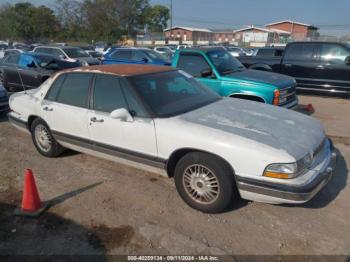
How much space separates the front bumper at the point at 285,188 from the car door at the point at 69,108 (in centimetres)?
237

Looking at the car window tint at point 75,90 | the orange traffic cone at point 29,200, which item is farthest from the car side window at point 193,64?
the orange traffic cone at point 29,200

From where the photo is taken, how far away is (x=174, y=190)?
4168mm

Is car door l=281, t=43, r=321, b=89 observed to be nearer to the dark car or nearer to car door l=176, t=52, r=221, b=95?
car door l=176, t=52, r=221, b=95

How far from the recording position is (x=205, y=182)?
11.5 feet

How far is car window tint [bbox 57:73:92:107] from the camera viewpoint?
4.46 metres

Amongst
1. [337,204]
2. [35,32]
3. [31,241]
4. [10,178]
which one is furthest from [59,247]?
[35,32]

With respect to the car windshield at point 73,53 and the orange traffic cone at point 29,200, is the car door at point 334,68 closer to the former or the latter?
the orange traffic cone at point 29,200

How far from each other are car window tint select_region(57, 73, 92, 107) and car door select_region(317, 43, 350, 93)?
26.1 ft

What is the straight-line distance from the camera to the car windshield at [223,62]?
6954mm

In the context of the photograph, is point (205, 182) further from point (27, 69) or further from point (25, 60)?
point (25, 60)

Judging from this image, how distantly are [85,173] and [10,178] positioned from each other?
3.60 ft

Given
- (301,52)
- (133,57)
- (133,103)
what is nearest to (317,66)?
(301,52)

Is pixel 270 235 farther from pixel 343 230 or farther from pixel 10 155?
pixel 10 155

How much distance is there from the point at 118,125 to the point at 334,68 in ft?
26.5
